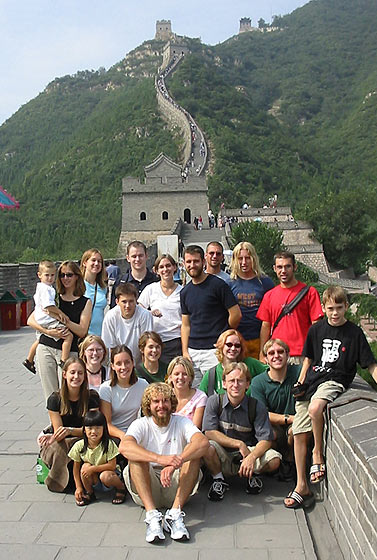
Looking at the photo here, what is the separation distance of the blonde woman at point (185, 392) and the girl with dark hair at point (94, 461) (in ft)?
1.91

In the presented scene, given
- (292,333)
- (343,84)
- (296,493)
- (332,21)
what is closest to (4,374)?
(292,333)

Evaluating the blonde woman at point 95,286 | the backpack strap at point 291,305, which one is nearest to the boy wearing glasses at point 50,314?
the blonde woman at point 95,286

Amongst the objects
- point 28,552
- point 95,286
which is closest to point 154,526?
point 28,552

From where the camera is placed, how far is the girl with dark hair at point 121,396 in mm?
5109

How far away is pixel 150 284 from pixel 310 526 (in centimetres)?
278

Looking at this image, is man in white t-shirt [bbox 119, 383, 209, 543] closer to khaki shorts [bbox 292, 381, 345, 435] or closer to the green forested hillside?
khaki shorts [bbox 292, 381, 345, 435]

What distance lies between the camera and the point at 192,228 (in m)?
40.4

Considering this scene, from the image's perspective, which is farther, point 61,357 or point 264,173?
point 264,173

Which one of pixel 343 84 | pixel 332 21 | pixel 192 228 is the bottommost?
pixel 192 228

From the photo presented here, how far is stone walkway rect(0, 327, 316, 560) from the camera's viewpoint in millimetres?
3926

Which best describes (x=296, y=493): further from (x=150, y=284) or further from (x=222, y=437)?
(x=150, y=284)

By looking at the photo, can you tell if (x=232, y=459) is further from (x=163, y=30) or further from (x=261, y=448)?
(x=163, y=30)

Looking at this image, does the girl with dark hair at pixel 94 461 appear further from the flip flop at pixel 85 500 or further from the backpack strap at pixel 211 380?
the backpack strap at pixel 211 380

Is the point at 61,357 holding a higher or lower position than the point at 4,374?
higher
